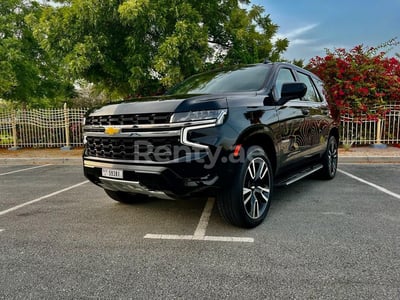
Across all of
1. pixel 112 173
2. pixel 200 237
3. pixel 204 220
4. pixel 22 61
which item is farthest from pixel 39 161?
pixel 200 237

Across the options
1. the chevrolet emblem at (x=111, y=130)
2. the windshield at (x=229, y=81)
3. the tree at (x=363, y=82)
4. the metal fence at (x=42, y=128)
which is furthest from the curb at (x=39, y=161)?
the tree at (x=363, y=82)

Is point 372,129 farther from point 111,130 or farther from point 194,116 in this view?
point 111,130

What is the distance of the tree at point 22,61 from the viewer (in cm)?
1052

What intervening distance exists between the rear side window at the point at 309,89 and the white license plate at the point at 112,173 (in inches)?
120

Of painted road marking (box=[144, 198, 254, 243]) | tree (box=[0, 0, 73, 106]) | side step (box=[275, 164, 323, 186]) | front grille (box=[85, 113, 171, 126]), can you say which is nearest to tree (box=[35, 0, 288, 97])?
tree (box=[0, 0, 73, 106])

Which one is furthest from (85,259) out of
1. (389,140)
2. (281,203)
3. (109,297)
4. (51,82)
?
(51,82)

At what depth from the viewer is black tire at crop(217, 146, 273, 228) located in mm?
2877

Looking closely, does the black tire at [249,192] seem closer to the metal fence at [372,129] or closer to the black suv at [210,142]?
the black suv at [210,142]

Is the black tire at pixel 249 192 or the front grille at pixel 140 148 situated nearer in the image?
the front grille at pixel 140 148

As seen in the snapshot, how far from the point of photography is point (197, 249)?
9.02ft

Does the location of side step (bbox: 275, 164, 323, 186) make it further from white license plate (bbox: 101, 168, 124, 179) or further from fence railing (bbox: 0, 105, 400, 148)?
fence railing (bbox: 0, 105, 400, 148)

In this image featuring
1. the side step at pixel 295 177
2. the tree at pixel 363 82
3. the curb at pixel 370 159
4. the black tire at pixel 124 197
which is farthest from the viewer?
the tree at pixel 363 82

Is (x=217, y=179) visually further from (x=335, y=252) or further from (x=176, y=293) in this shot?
(x=335, y=252)

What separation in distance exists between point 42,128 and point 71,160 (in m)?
3.60
